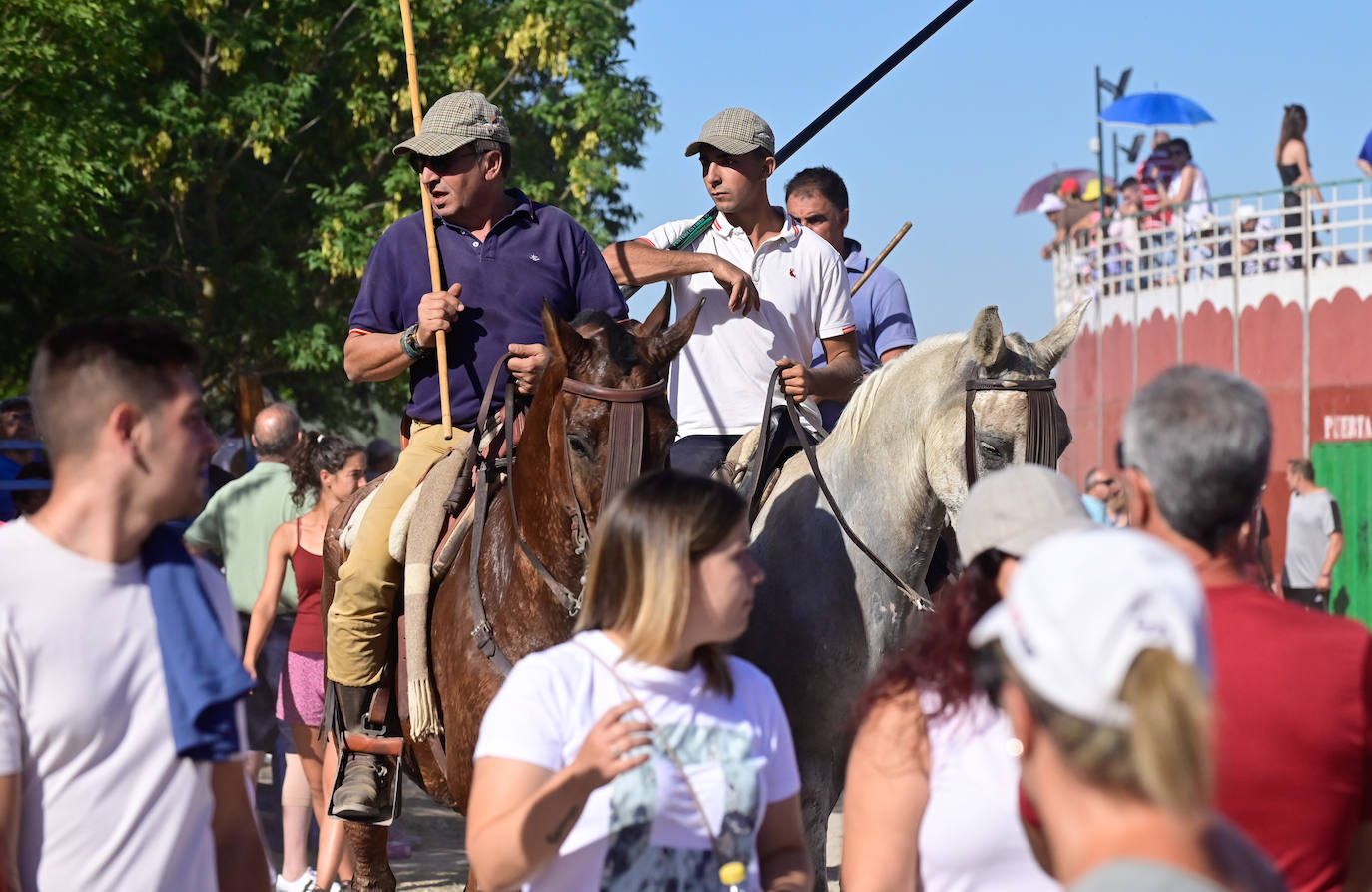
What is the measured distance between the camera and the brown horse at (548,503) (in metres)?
5.37

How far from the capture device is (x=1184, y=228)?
75.2 feet

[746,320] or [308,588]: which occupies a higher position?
[746,320]

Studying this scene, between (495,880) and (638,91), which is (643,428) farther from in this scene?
(638,91)

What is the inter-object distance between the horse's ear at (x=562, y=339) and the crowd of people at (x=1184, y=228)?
53.7 feet

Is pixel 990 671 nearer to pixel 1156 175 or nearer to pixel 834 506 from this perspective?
pixel 834 506

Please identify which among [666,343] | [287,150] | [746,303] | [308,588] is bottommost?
[308,588]

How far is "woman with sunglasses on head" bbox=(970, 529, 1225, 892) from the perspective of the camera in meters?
1.84

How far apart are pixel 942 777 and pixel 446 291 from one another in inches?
137

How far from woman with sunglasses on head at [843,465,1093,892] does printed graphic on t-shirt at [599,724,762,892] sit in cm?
20

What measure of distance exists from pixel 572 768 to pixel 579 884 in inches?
11.5

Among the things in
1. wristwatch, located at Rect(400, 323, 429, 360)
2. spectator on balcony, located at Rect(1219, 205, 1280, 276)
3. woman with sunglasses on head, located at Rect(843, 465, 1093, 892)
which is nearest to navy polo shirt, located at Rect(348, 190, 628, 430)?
wristwatch, located at Rect(400, 323, 429, 360)

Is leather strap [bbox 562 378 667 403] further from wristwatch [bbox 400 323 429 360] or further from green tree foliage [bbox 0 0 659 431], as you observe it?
green tree foliage [bbox 0 0 659 431]

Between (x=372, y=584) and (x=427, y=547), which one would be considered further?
(x=372, y=584)

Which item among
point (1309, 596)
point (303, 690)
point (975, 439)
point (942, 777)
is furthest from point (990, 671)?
point (1309, 596)
